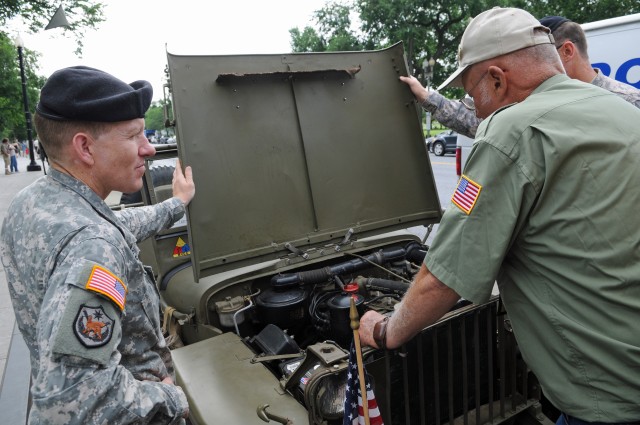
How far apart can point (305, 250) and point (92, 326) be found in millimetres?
1671

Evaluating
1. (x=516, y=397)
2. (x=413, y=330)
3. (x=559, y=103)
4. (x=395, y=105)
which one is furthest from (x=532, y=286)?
(x=395, y=105)

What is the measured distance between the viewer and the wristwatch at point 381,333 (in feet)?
5.27

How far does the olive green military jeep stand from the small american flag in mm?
122

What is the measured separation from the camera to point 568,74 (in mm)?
2871

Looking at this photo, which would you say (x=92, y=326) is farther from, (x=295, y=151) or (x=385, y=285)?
(x=295, y=151)

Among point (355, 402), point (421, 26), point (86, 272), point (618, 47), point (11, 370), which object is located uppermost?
point (421, 26)

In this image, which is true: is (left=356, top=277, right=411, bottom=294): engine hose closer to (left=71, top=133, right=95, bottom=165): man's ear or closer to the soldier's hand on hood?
the soldier's hand on hood

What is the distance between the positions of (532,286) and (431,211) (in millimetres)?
1817

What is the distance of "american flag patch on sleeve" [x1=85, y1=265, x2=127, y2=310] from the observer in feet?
4.00

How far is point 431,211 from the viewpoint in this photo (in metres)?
3.20

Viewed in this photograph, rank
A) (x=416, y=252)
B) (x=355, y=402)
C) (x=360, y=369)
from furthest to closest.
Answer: (x=416, y=252)
(x=355, y=402)
(x=360, y=369)

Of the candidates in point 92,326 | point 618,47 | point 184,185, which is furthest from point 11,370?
point 618,47

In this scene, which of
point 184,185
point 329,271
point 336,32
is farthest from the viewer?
point 336,32

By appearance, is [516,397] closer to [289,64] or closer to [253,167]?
[253,167]
